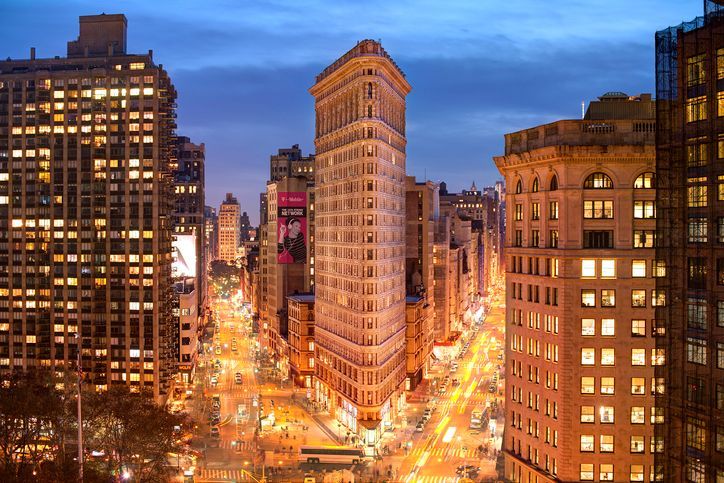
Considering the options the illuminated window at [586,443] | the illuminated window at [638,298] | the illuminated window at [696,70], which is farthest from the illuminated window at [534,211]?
the illuminated window at [696,70]

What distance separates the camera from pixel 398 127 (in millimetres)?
158250

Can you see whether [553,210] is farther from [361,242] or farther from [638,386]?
[361,242]

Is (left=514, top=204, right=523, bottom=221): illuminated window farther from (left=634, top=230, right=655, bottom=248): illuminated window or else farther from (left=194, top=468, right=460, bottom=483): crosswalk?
(left=194, top=468, right=460, bottom=483): crosswalk

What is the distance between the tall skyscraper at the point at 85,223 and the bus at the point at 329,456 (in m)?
55.0

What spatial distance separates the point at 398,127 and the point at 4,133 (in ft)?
266

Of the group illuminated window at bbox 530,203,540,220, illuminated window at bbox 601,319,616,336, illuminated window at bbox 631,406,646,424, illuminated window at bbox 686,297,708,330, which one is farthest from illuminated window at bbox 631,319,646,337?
illuminated window at bbox 686,297,708,330

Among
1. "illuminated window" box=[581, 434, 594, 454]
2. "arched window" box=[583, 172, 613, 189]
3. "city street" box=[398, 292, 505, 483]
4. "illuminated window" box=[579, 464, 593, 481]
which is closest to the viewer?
"illuminated window" box=[579, 464, 593, 481]

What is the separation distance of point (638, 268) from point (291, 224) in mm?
126766

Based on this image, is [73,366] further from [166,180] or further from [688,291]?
[688,291]

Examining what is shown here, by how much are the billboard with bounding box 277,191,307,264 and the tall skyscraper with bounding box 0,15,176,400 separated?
148 ft

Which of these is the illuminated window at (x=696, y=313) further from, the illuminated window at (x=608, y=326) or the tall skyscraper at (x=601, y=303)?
the illuminated window at (x=608, y=326)

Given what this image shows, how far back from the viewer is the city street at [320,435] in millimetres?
109963

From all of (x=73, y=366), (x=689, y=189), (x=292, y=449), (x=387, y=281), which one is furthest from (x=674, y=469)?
(x=73, y=366)

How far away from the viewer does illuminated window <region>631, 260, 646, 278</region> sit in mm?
77375
